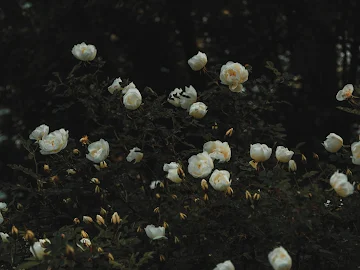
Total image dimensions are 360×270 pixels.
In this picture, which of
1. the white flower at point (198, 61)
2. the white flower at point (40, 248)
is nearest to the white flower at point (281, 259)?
the white flower at point (40, 248)

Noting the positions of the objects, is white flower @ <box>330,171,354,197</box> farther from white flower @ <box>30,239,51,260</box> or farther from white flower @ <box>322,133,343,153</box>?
white flower @ <box>30,239,51,260</box>

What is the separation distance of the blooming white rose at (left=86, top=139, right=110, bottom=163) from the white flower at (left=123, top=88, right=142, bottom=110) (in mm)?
209

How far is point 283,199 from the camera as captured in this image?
2.53 m

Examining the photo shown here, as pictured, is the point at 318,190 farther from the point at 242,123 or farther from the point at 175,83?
the point at 175,83

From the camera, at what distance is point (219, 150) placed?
9.55 ft

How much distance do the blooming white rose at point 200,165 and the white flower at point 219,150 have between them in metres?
0.16

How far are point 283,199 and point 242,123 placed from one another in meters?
0.93

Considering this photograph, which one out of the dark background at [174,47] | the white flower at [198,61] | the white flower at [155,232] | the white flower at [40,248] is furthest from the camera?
the dark background at [174,47]

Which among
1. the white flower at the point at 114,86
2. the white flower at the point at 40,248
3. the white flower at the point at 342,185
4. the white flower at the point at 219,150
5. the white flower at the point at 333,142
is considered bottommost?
the white flower at the point at 114,86

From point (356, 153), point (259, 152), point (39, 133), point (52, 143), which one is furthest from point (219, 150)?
point (39, 133)

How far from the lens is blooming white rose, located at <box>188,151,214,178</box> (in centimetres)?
270

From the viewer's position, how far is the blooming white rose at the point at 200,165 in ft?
8.86

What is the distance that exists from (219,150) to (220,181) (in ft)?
1.05

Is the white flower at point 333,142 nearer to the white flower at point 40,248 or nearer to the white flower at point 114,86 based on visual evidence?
the white flower at point 114,86
